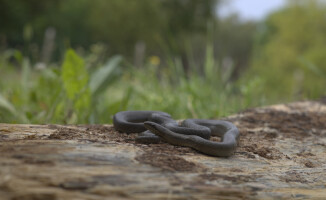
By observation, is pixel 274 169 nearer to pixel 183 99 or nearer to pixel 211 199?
pixel 211 199

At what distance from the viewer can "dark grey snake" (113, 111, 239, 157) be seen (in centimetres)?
299

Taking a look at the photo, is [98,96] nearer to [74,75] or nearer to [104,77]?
[104,77]

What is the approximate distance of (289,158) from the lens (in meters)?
3.40

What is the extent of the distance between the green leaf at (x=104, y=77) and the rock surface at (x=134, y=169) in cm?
206

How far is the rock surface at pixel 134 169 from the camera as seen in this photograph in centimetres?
217

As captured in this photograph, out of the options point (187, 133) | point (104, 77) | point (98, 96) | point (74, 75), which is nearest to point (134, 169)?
point (187, 133)

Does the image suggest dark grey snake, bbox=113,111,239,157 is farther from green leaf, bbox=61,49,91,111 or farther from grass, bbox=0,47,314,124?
grass, bbox=0,47,314,124

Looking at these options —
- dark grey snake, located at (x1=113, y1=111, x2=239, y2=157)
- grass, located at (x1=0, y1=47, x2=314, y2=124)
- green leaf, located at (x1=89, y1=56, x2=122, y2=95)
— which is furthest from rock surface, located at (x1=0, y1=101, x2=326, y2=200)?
green leaf, located at (x1=89, y1=56, x2=122, y2=95)

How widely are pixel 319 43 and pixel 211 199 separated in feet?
122

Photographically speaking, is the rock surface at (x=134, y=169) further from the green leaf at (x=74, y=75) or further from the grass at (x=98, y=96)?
the grass at (x=98, y=96)

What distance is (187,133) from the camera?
331cm

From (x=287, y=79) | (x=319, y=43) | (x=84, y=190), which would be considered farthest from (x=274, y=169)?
(x=319, y=43)

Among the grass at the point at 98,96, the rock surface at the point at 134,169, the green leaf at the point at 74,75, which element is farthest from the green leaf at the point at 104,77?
the rock surface at the point at 134,169

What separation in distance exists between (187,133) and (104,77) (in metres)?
2.85
